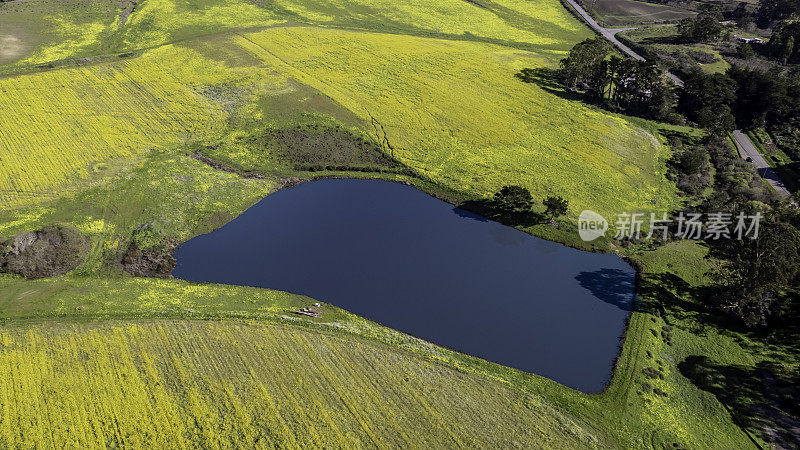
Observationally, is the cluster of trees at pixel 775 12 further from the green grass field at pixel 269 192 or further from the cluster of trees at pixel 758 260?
the cluster of trees at pixel 758 260

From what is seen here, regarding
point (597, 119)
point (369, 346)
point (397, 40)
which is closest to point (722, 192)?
point (597, 119)

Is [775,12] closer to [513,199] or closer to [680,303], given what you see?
[513,199]

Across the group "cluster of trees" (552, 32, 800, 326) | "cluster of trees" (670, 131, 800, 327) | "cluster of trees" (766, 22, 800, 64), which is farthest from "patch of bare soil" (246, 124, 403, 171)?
"cluster of trees" (766, 22, 800, 64)

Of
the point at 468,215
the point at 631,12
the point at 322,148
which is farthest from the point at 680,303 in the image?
the point at 631,12

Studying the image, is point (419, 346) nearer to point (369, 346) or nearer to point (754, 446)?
point (369, 346)

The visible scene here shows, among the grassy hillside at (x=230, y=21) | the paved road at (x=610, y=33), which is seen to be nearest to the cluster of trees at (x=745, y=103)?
the paved road at (x=610, y=33)

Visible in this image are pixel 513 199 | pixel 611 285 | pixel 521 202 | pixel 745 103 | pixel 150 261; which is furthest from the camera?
pixel 745 103
